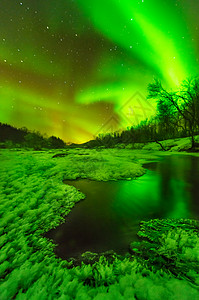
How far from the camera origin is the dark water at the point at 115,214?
7.94 feet

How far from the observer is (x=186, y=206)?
3986mm

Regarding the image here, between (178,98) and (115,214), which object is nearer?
(115,214)

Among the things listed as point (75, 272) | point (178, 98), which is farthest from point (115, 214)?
point (178, 98)

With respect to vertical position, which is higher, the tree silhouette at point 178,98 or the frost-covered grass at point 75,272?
the tree silhouette at point 178,98

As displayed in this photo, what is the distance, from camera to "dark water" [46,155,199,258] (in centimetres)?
242

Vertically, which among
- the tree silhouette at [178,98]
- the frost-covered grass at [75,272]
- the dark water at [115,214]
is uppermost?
the tree silhouette at [178,98]

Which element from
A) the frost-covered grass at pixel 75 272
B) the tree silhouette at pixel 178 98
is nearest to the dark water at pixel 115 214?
the frost-covered grass at pixel 75 272

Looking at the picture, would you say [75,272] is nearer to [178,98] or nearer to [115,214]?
[115,214]

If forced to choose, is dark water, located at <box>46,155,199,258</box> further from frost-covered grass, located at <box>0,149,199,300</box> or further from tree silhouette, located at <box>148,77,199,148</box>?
tree silhouette, located at <box>148,77,199,148</box>

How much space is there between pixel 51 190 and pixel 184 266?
172 inches

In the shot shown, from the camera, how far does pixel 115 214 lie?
351cm

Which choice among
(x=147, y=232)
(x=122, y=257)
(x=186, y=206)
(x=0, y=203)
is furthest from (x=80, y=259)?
(x=186, y=206)

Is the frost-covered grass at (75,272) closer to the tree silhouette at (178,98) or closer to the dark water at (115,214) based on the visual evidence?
the dark water at (115,214)

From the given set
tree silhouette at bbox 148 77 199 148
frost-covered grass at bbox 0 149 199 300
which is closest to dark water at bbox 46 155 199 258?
frost-covered grass at bbox 0 149 199 300
